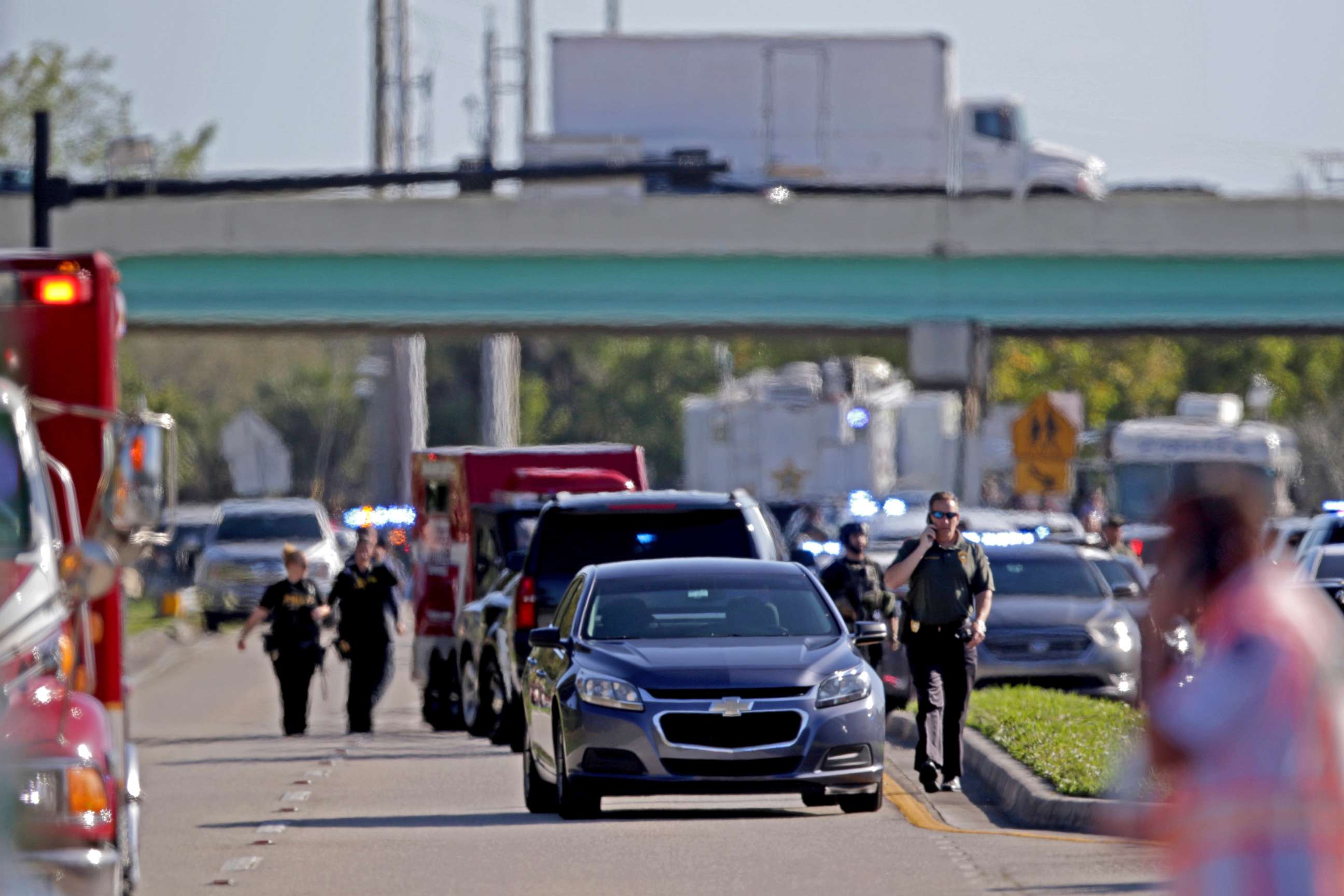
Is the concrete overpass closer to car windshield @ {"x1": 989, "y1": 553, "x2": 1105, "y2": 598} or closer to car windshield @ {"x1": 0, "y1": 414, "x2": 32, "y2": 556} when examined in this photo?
car windshield @ {"x1": 989, "y1": 553, "x2": 1105, "y2": 598}

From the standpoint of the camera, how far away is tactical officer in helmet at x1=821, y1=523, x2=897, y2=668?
2000cm

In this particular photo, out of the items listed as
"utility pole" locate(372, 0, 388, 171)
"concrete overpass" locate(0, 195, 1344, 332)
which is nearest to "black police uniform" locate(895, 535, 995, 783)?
"concrete overpass" locate(0, 195, 1344, 332)

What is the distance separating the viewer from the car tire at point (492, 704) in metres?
20.4

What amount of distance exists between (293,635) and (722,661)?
8600 mm

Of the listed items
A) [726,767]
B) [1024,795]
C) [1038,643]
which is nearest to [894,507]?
[1038,643]

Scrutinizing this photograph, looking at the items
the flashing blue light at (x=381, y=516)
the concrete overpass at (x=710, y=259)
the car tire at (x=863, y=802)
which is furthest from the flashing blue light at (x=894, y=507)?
the car tire at (x=863, y=802)

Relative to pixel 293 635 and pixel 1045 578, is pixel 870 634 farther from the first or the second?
pixel 293 635

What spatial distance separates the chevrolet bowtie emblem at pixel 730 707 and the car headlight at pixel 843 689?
40cm

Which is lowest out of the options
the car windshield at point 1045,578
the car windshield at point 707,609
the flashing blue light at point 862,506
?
the flashing blue light at point 862,506

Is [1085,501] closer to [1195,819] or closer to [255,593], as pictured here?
[255,593]

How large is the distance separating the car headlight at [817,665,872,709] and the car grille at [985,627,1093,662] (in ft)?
25.4

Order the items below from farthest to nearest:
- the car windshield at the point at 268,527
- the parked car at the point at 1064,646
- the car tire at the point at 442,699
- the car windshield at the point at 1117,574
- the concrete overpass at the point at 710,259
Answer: the concrete overpass at the point at 710,259
the car windshield at the point at 268,527
the car windshield at the point at 1117,574
the car tire at the point at 442,699
the parked car at the point at 1064,646

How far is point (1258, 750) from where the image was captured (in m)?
4.84

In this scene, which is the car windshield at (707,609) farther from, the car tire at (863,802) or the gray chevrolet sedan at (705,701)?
the car tire at (863,802)
